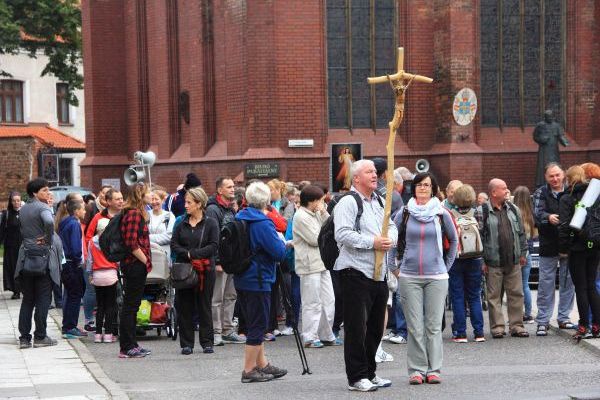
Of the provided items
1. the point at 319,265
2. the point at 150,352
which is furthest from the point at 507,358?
the point at 150,352

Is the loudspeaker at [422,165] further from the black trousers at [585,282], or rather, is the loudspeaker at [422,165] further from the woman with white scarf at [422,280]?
the woman with white scarf at [422,280]

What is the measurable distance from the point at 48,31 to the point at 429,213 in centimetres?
2689

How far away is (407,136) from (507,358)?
15.8m

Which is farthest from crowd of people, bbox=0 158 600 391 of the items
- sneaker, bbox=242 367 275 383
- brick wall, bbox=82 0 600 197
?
brick wall, bbox=82 0 600 197

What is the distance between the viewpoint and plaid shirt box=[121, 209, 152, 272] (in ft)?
38.5

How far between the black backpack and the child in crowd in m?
0.99

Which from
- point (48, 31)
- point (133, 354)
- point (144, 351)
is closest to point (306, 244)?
point (144, 351)

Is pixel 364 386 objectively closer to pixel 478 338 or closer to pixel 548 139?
pixel 478 338

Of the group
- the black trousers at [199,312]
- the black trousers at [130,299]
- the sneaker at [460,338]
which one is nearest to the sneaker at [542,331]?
the sneaker at [460,338]

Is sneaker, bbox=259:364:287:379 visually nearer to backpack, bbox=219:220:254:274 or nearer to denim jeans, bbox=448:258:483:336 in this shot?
backpack, bbox=219:220:254:274

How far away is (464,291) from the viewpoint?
12.8m

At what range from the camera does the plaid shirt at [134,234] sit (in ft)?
38.5

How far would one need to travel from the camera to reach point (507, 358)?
1134cm

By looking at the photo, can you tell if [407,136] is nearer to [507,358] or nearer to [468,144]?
[468,144]
